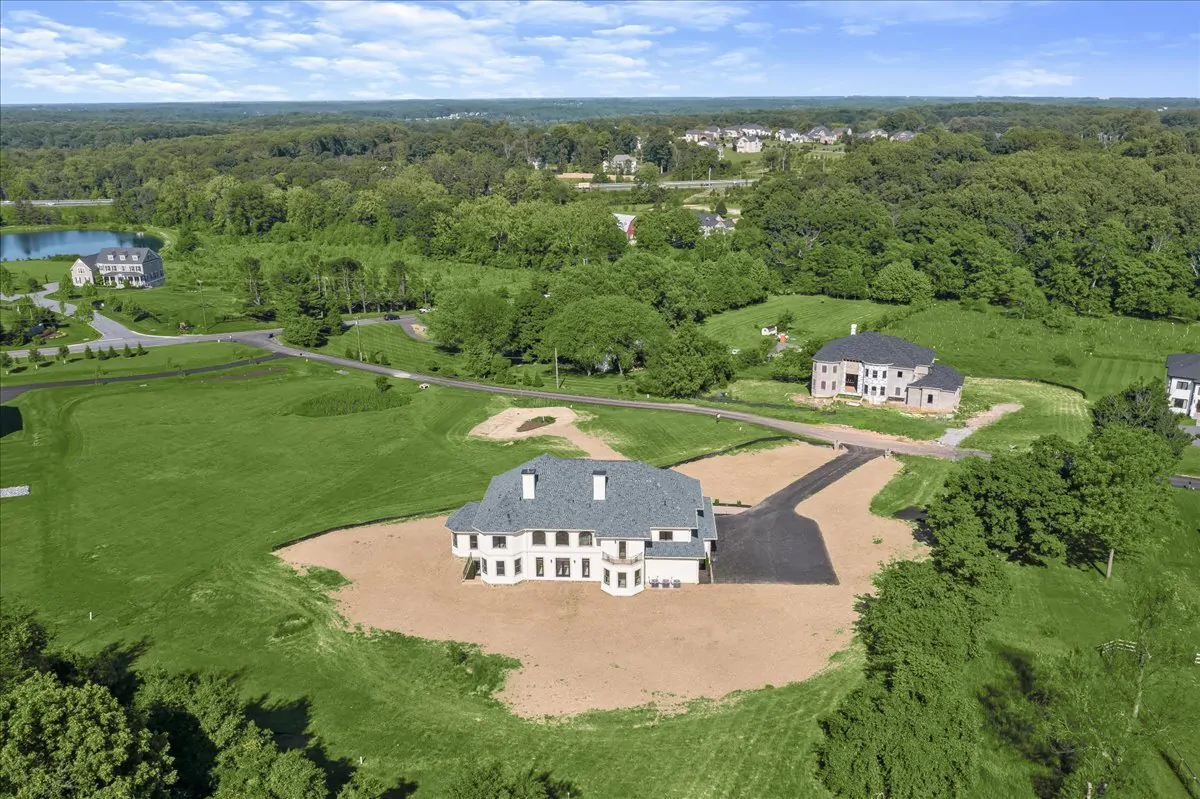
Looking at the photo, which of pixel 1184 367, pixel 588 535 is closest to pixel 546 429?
pixel 588 535

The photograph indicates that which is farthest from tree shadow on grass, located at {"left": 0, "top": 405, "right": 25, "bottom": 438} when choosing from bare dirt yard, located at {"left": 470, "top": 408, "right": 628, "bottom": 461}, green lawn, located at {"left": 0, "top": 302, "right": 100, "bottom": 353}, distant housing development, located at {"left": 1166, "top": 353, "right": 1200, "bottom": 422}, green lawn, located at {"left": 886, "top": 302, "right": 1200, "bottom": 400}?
distant housing development, located at {"left": 1166, "top": 353, "right": 1200, "bottom": 422}

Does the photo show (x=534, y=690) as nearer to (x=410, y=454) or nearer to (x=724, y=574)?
(x=724, y=574)

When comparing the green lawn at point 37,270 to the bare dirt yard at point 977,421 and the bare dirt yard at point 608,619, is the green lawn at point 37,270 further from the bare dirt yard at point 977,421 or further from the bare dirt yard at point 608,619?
the bare dirt yard at point 977,421

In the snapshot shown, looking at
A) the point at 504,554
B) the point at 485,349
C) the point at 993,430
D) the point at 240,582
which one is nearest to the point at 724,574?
the point at 504,554

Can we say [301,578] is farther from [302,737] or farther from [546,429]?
[546,429]

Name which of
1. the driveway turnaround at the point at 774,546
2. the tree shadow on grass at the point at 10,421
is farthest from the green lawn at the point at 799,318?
the tree shadow on grass at the point at 10,421
